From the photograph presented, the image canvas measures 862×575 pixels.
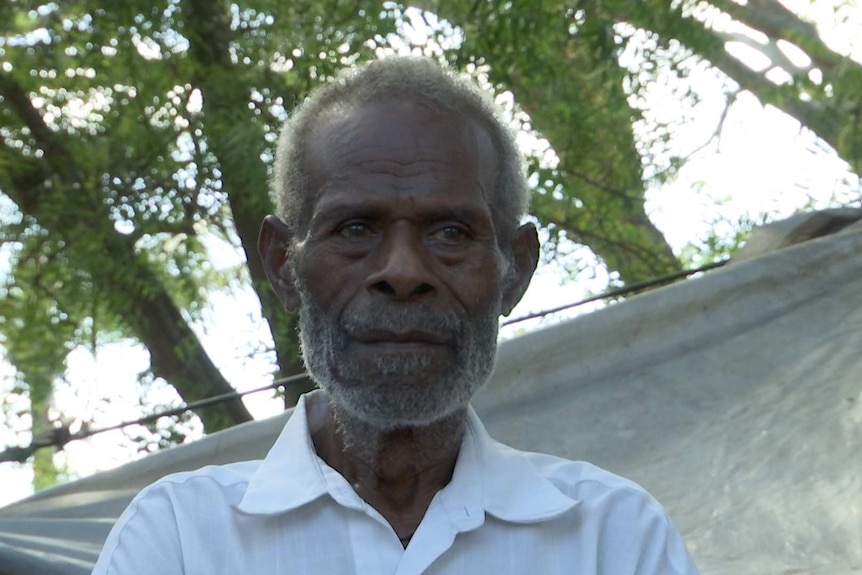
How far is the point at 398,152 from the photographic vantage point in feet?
5.85

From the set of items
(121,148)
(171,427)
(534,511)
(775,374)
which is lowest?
(534,511)

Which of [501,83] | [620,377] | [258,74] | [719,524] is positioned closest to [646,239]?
[501,83]

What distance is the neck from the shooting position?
1.78 meters

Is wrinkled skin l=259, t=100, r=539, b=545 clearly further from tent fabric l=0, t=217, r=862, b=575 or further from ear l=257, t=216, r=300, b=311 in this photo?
tent fabric l=0, t=217, r=862, b=575

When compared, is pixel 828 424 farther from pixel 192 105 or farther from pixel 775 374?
pixel 192 105

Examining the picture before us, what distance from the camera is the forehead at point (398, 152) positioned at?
5.81 feet

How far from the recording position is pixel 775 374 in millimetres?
2836

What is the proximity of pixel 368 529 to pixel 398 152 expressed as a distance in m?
0.47

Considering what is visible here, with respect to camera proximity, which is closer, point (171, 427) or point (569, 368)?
point (569, 368)

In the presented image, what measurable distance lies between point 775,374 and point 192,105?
2.65 m

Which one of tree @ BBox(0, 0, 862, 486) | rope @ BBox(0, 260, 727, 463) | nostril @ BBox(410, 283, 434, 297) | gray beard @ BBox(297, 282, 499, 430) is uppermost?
tree @ BBox(0, 0, 862, 486)

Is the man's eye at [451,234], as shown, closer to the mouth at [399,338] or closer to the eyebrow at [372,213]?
the eyebrow at [372,213]

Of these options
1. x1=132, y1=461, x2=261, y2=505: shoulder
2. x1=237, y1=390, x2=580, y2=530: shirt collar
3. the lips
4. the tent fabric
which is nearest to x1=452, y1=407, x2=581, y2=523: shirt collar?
x1=237, y1=390, x2=580, y2=530: shirt collar

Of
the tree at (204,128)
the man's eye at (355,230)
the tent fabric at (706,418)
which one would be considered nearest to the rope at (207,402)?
the tent fabric at (706,418)
